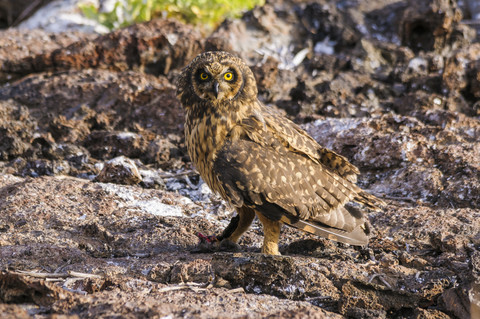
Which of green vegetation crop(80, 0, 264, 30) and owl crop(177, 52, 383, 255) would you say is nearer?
owl crop(177, 52, 383, 255)

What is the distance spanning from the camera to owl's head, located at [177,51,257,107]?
4.85 m

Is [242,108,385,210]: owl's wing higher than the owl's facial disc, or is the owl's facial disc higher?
the owl's facial disc

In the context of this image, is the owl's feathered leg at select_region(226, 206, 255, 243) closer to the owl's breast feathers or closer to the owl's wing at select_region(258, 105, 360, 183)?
the owl's breast feathers

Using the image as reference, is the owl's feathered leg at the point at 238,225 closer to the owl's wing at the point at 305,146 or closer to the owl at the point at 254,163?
the owl at the point at 254,163

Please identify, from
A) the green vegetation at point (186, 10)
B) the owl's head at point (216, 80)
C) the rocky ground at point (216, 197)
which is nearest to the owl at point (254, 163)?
the owl's head at point (216, 80)

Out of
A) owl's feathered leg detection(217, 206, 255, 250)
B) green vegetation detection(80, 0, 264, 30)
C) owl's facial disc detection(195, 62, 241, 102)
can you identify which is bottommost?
owl's feathered leg detection(217, 206, 255, 250)

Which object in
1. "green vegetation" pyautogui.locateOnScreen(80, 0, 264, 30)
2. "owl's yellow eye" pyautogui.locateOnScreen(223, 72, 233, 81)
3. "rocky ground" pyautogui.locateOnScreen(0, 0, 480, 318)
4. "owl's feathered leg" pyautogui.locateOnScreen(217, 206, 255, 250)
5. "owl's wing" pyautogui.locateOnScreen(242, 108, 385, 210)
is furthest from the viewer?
"green vegetation" pyautogui.locateOnScreen(80, 0, 264, 30)

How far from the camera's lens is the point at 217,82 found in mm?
4863

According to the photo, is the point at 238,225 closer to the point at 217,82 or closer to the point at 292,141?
the point at 292,141

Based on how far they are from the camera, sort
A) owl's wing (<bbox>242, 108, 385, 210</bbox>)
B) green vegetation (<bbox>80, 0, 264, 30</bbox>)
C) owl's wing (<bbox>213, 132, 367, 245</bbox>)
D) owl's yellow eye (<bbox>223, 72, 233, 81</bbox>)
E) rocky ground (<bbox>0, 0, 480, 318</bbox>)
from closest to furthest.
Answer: rocky ground (<bbox>0, 0, 480, 318</bbox>) < owl's wing (<bbox>213, 132, 367, 245</bbox>) < owl's yellow eye (<bbox>223, 72, 233, 81</bbox>) < owl's wing (<bbox>242, 108, 385, 210</bbox>) < green vegetation (<bbox>80, 0, 264, 30</bbox>)

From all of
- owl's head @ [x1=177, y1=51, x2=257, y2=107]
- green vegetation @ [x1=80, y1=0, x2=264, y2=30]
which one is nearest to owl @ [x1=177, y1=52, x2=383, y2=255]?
owl's head @ [x1=177, y1=51, x2=257, y2=107]

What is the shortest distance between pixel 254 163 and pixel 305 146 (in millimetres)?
615

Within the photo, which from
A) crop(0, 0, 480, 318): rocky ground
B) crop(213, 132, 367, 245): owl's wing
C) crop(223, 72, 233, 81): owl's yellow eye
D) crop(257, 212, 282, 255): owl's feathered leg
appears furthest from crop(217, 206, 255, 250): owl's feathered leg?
crop(223, 72, 233, 81): owl's yellow eye

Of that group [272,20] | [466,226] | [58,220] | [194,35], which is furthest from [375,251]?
[272,20]
